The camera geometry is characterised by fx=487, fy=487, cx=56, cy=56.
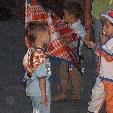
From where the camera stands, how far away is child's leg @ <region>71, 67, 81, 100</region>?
6.54 m

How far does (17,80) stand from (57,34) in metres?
1.40

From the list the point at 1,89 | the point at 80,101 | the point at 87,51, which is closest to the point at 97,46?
the point at 80,101

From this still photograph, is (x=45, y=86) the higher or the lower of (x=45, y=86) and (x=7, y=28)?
the higher

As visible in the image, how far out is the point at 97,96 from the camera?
5.68 meters

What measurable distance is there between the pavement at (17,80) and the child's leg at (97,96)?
557 mm

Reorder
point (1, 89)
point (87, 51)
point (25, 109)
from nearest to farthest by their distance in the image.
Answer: point (25, 109) < point (1, 89) < point (87, 51)

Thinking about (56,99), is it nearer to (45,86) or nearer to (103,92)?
(103,92)

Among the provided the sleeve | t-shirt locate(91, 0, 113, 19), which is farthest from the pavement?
the sleeve

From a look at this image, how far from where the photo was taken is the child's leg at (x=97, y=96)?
221 inches

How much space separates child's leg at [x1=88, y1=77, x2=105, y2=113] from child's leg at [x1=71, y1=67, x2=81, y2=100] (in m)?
0.81

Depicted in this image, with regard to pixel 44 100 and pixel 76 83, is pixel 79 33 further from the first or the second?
pixel 44 100

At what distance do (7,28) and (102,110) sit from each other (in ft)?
16.9

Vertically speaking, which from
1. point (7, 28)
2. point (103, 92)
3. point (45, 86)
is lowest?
point (7, 28)

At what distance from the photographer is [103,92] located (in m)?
5.64
